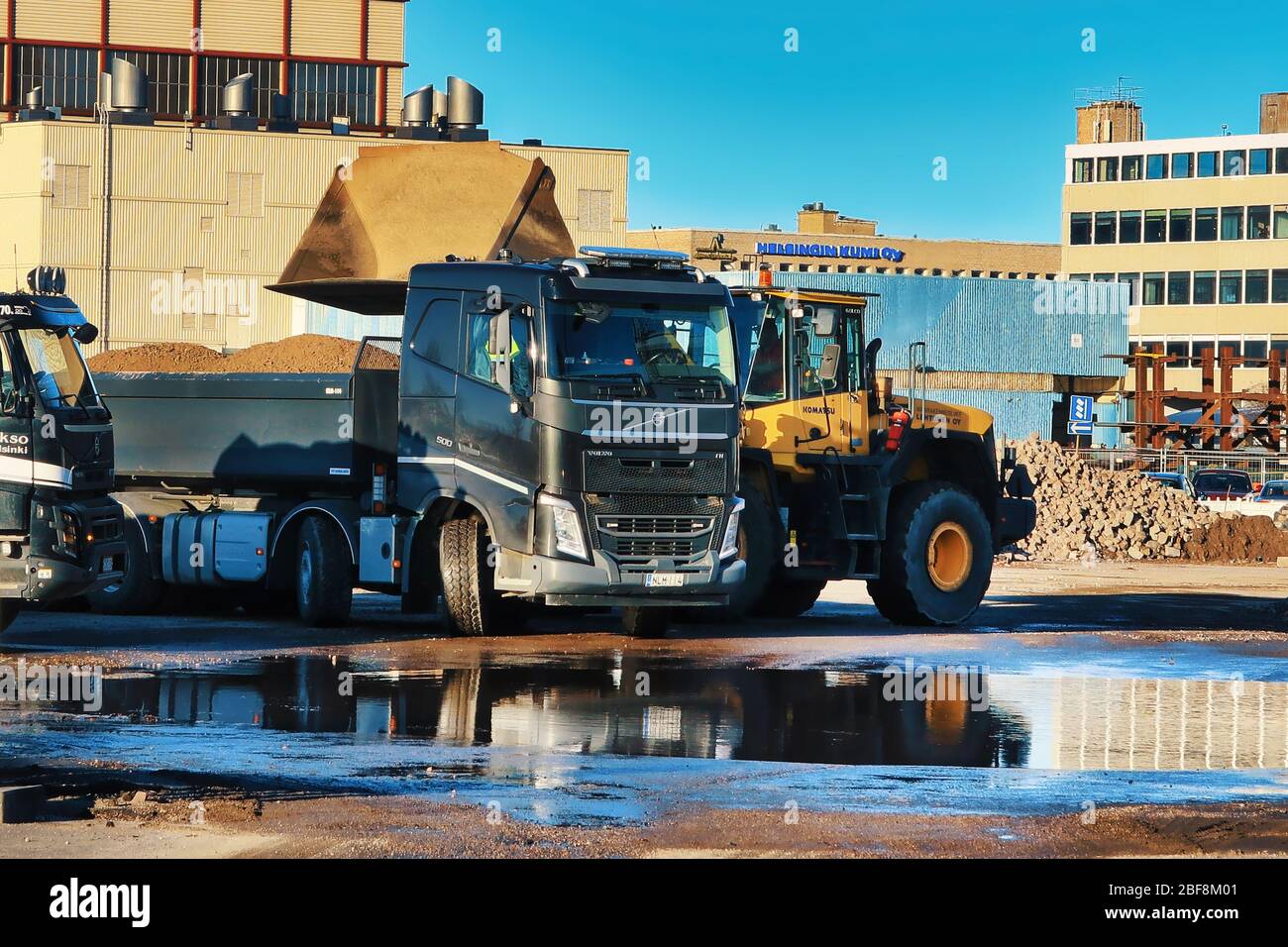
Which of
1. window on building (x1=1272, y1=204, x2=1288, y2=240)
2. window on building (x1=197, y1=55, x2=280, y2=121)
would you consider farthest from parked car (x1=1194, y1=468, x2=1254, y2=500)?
window on building (x1=1272, y1=204, x2=1288, y2=240)

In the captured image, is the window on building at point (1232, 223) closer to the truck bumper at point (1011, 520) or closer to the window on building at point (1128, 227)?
the window on building at point (1128, 227)

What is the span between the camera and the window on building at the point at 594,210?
7812 centimetres

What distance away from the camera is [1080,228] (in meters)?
100

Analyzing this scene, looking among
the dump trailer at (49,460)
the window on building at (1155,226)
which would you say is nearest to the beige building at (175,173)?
the window on building at (1155,226)

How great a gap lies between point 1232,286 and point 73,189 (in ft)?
181

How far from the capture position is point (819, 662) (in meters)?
17.5

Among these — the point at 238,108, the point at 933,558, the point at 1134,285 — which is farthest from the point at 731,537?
the point at 1134,285

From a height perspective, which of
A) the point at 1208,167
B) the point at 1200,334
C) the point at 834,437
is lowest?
the point at 834,437

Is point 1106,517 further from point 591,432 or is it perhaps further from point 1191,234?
point 1191,234

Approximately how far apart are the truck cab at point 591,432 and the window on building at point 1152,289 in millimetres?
83149
